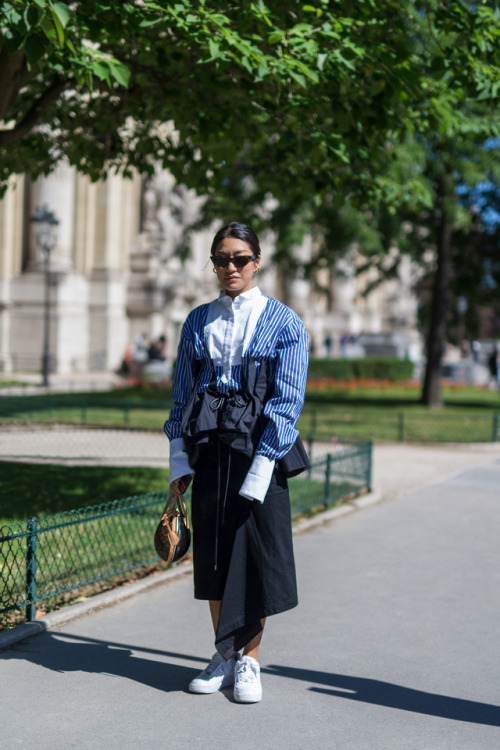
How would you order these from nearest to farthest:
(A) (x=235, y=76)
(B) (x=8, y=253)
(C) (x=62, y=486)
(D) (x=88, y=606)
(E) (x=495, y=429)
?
(D) (x=88, y=606), (A) (x=235, y=76), (C) (x=62, y=486), (E) (x=495, y=429), (B) (x=8, y=253)

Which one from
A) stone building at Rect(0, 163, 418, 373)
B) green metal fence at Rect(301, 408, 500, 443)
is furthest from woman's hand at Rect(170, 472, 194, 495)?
stone building at Rect(0, 163, 418, 373)

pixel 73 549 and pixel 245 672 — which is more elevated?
pixel 245 672

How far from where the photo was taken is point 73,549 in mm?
7699

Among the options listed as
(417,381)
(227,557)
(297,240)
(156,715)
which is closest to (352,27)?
(227,557)

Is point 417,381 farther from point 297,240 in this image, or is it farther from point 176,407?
point 176,407

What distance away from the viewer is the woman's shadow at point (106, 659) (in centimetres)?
484

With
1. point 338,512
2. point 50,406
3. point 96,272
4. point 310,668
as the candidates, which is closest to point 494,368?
point 96,272

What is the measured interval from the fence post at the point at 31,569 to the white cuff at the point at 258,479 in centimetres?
194

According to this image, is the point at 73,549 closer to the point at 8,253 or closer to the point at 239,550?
the point at 239,550

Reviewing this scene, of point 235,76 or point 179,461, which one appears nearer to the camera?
point 179,461

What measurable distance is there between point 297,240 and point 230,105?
14275mm

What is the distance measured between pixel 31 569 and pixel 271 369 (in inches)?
89.3

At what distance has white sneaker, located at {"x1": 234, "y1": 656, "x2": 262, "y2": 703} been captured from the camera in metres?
4.46

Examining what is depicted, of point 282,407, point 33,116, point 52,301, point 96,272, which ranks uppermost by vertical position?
point 96,272
